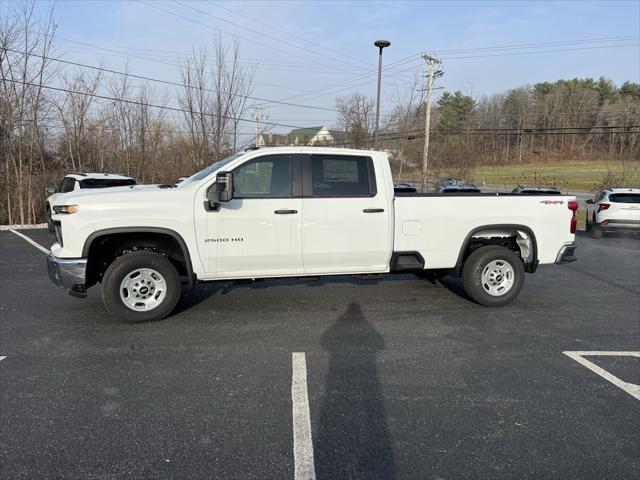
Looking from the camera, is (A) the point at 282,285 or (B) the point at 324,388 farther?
(A) the point at 282,285

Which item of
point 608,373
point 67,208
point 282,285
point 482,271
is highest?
point 67,208

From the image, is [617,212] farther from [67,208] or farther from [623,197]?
[67,208]

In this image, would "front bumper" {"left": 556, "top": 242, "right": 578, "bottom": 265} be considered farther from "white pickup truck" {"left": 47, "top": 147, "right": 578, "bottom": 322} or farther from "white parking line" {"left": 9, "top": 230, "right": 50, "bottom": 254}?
"white parking line" {"left": 9, "top": 230, "right": 50, "bottom": 254}

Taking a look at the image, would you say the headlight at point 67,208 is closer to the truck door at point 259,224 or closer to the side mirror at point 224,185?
the truck door at point 259,224

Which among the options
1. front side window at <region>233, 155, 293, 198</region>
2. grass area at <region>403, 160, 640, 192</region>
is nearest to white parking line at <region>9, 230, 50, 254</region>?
front side window at <region>233, 155, 293, 198</region>

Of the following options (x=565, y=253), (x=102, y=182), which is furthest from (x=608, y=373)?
(x=102, y=182)

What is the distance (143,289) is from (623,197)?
48.2 feet

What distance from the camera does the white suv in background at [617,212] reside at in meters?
13.9

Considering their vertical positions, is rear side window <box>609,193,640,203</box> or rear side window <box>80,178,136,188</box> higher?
rear side window <box>80,178,136,188</box>

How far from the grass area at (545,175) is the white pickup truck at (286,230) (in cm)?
3750

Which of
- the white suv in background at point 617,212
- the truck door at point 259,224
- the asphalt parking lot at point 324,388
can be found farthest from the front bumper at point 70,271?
the white suv in background at point 617,212

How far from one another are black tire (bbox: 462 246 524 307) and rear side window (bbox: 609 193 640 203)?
10.4 m

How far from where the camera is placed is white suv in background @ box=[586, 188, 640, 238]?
13.9 metres

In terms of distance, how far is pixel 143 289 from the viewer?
520cm
